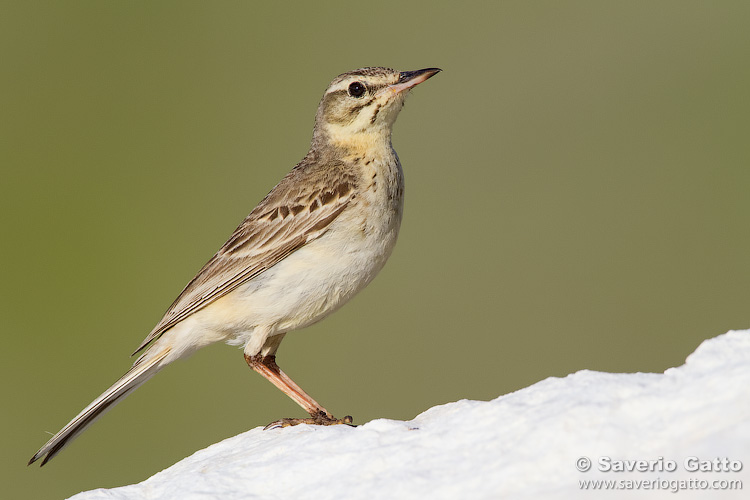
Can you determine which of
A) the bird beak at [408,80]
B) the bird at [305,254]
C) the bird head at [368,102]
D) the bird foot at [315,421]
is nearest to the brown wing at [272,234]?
the bird at [305,254]

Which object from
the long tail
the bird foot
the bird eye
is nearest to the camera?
the bird foot

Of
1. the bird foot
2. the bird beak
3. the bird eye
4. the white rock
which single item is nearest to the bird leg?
the bird foot

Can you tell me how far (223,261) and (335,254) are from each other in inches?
46.3

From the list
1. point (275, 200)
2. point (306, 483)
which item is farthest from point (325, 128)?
point (306, 483)

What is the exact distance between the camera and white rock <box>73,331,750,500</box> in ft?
13.5

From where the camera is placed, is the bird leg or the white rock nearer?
the white rock

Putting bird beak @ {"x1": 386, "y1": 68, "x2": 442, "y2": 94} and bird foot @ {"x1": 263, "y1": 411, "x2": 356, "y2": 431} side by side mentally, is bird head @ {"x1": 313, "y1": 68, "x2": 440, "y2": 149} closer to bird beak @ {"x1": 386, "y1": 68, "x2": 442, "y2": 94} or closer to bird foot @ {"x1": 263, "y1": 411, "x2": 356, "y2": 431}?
bird beak @ {"x1": 386, "y1": 68, "x2": 442, "y2": 94}

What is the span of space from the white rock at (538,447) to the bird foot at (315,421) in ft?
3.29

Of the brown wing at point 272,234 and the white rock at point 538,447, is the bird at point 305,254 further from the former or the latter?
the white rock at point 538,447

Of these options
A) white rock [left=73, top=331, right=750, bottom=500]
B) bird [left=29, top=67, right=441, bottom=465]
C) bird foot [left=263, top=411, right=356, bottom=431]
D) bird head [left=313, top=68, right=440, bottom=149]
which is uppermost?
bird head [left=313, top=68, right=440, bottom=149]

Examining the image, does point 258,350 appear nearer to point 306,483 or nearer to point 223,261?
point 223,261

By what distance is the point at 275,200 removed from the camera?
26.9ft

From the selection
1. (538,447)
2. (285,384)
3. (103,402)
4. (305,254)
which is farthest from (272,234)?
(538,447)

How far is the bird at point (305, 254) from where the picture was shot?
732 cm
